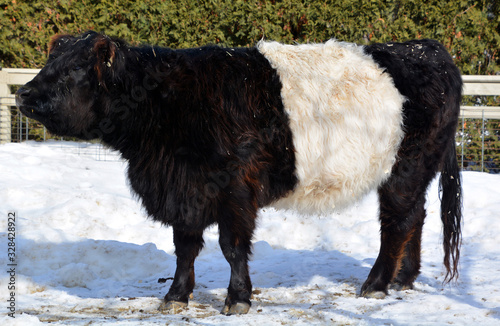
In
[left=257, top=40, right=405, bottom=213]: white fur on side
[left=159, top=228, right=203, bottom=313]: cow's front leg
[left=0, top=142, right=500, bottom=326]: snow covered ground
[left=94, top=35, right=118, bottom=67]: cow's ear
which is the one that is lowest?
[left=0, top=142, right=500, bottom=326]: snow covered ground

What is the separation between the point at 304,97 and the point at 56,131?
1753 mm

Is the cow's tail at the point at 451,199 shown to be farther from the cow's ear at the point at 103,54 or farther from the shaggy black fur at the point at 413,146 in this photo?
the cow's ear at the point at 103,54

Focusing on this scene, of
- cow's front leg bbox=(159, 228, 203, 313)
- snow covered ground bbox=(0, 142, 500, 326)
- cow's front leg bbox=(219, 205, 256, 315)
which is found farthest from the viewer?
cow's front leg bbox=(159, 228, 203, 313)

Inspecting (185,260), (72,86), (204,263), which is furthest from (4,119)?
(185,260)

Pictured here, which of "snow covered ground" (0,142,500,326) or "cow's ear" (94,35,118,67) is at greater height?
"cow's ear" (94,35,118,67)

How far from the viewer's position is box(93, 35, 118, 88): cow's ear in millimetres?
3582

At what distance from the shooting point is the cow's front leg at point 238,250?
3.64 m

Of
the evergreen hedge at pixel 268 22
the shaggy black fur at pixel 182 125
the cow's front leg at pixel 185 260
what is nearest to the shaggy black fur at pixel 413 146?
the shaggy black fur at pixel 182 125

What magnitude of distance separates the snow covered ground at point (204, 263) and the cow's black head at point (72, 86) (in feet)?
4.17

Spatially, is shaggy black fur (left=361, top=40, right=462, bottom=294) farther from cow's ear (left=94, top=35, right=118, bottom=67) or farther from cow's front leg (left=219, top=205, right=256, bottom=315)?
cow's ear (left=94, top=35, right=118, bottom=67)

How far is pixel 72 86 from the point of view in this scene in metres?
3.59

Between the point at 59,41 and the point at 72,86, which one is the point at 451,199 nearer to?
the point at 72,86

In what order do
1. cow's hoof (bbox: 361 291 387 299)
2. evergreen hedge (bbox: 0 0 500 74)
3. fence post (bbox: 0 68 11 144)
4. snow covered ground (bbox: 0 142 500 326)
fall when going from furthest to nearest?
fence post (bbox: 0 68 11 144), evergreen hedge (bbox: 0 0 500 74), cow's hoof (bbox: 361 291 387 299), snow covered ground (bbox: 0 142 500 326)

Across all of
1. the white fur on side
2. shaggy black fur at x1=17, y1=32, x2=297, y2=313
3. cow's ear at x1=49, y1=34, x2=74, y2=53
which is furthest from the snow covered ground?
cow's ear at x1=49, y1=34, x2=74, y2=53
